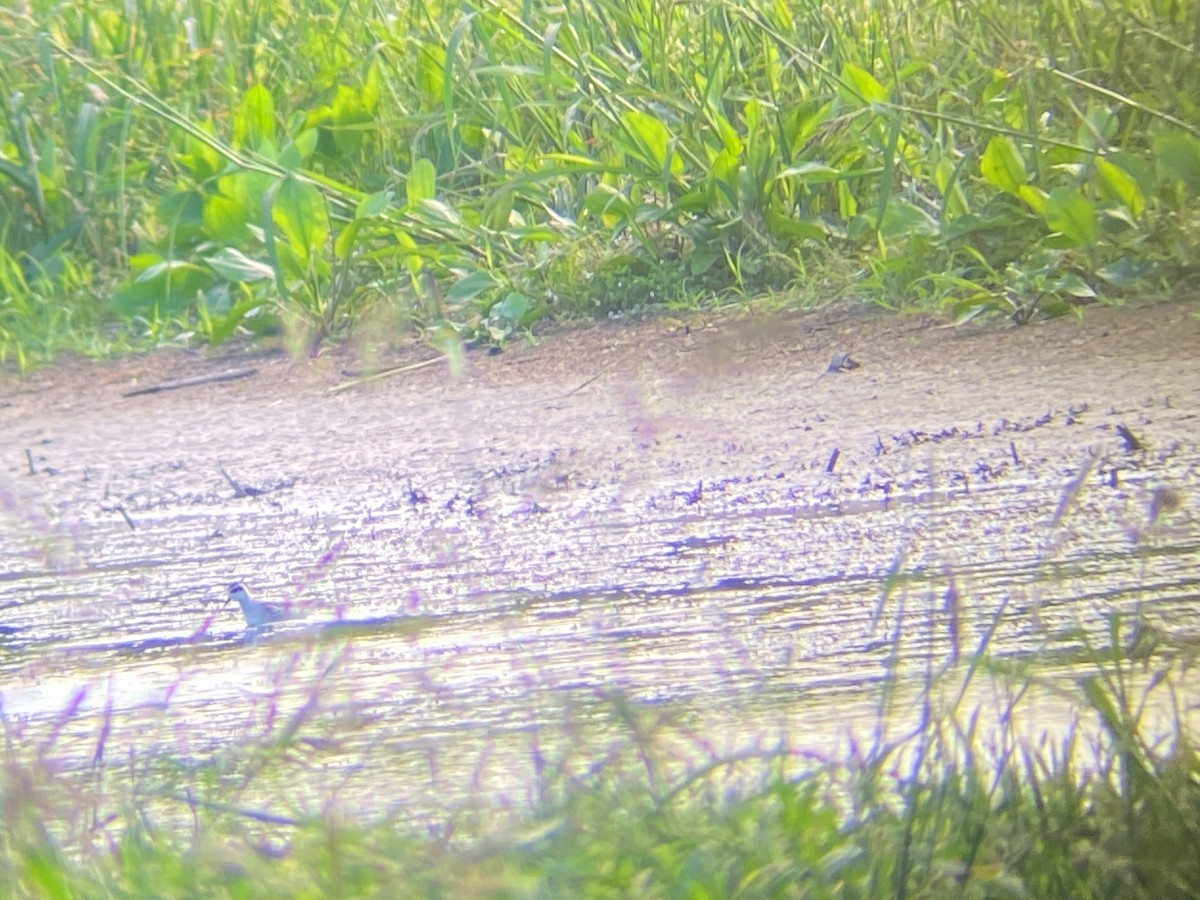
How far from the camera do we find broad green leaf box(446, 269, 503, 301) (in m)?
4.15

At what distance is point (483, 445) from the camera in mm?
3156

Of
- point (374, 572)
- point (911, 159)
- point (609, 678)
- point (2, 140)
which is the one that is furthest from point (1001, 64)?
point (2, 140)

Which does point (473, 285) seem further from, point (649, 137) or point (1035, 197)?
point (1035, 197)

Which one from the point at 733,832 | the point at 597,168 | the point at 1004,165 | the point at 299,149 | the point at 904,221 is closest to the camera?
the point at 733,832

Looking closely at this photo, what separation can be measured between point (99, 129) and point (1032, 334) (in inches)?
113

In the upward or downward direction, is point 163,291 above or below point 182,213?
below

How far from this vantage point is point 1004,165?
3707 mm

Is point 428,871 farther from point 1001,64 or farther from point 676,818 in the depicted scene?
Result: point 1001,64

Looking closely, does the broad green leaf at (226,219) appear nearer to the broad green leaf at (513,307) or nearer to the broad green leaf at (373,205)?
the broad green leaf at (373,205)

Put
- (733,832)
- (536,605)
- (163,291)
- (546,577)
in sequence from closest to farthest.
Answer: (733,832) → (536,605) → (546,577) → (163,291)

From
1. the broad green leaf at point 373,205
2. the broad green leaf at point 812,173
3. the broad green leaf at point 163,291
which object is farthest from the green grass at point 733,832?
the broad green leaf at point 163,291

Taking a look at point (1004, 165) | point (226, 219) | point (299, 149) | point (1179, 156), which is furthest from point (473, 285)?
point (1179, 156)

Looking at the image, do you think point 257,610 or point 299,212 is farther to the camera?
point 299,212

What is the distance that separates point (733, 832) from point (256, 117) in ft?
12.2
